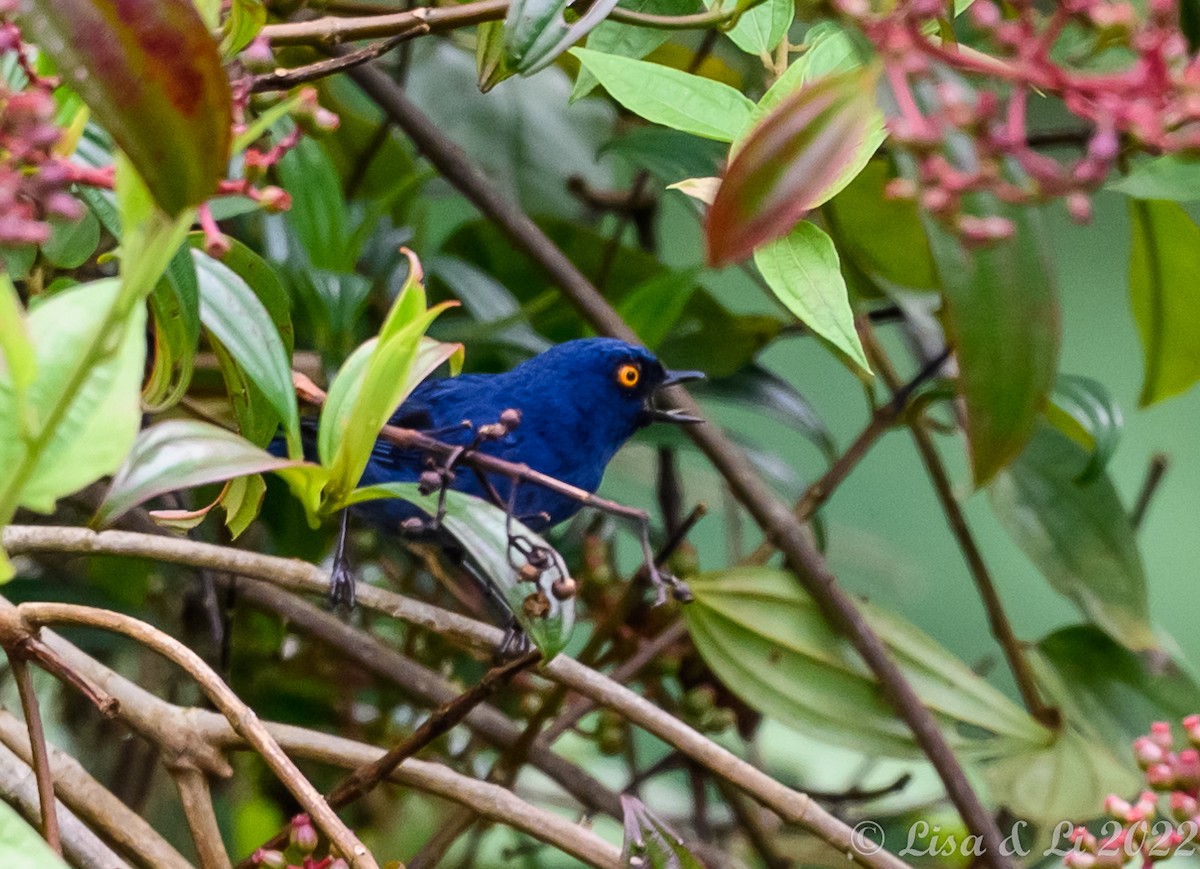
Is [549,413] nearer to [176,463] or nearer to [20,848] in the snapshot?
[176,463]

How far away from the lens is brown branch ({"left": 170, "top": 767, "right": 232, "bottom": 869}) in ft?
3.01

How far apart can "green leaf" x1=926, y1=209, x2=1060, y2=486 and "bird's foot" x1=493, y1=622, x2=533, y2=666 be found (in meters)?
0.63

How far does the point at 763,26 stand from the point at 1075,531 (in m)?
0.94

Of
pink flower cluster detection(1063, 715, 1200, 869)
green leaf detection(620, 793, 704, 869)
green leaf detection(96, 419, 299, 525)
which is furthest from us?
green leaf detection(620, 793, 704, 869)

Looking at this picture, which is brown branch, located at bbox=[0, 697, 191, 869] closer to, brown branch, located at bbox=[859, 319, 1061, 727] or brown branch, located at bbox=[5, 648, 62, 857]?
brown branch, located at bbox=[5, 648, 62, 857]

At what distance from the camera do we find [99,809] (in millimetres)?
936

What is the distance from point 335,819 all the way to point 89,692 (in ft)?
0.57

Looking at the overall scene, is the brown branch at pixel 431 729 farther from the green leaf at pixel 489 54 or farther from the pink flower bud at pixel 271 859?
the green leaf at pixel 489 54

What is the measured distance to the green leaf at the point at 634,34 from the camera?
36.9 inches

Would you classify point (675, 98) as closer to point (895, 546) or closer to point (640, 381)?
point (640, 381)

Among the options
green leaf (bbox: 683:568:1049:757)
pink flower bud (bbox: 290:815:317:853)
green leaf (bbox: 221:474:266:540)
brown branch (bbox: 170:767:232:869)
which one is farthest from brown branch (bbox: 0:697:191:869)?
green leaf (bbox: 683:568:1049:757)

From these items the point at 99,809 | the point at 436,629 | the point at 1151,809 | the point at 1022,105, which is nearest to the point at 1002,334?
the point at 1022,105

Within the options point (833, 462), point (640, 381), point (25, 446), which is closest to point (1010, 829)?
point (833, 462)

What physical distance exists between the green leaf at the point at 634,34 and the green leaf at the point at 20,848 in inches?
25.1
